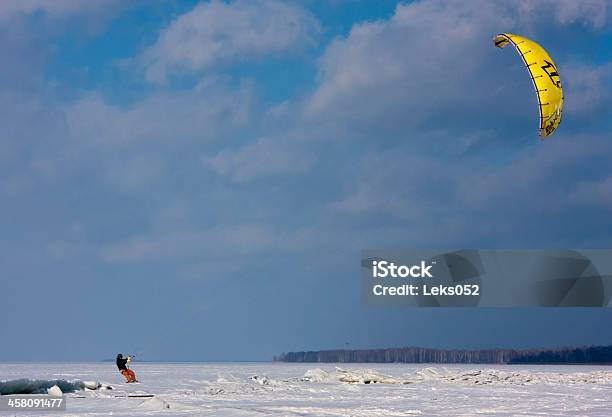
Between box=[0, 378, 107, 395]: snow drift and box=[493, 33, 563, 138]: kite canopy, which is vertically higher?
box=[493, 33, 563, 138]: kite canopy

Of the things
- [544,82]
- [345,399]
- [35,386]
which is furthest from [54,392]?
[544,82]

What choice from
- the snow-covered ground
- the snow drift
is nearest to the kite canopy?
the snow-covered ground

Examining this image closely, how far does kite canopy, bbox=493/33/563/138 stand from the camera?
2348 centimetres

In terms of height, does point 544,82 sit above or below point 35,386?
above

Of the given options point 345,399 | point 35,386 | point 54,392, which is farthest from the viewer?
point 35,386

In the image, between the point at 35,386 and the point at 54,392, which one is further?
the point at 35,386

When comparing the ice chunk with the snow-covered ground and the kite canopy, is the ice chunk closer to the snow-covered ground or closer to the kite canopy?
the snow-covered ground

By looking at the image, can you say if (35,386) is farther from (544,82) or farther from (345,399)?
(544,82)

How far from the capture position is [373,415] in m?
14.4

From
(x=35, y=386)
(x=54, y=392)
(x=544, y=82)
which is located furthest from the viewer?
(x=544, y=82)

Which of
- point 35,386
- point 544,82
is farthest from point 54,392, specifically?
point 544,82

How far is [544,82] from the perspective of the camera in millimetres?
23672

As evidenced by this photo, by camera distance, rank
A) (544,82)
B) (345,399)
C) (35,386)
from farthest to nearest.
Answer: (544,82)
(35,386)
(345,399)

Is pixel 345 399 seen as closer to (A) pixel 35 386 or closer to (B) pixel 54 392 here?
(B) pixel 54 392
